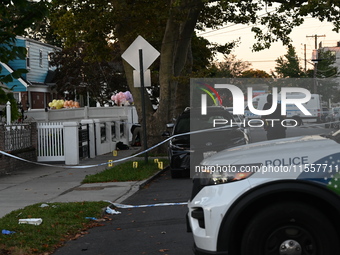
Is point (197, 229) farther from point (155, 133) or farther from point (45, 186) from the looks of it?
point (155, 133)

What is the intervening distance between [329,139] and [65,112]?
29204 mm

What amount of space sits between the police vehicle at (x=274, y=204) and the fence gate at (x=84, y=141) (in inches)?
693

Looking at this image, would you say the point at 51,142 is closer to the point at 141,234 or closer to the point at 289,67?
the point at 141,234

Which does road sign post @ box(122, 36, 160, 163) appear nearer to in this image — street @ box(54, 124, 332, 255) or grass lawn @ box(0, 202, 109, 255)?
street @ box(54, 124, 332, 255)

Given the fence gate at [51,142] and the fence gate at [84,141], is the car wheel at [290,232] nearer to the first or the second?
the fence gate at [51,142]

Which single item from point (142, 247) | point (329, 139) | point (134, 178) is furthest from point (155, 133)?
point (329, 139)

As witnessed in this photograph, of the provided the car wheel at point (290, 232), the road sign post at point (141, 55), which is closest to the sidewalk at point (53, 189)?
the road sign post at point (141, 55)

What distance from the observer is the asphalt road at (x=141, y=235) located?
26.5 ft

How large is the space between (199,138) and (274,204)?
1052cm

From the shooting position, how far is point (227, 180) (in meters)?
5.74

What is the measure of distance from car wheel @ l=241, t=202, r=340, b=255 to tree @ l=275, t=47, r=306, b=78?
291 feet

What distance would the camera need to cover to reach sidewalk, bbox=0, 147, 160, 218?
13.0m

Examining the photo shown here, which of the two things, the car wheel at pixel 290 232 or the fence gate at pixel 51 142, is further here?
the fence gate at pixel 51 142

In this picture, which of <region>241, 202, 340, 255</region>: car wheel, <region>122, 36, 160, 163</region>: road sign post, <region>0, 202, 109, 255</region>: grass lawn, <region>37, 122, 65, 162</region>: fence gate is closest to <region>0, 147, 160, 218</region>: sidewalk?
<region>0, 202, 109, 255</region>: grass lawn
